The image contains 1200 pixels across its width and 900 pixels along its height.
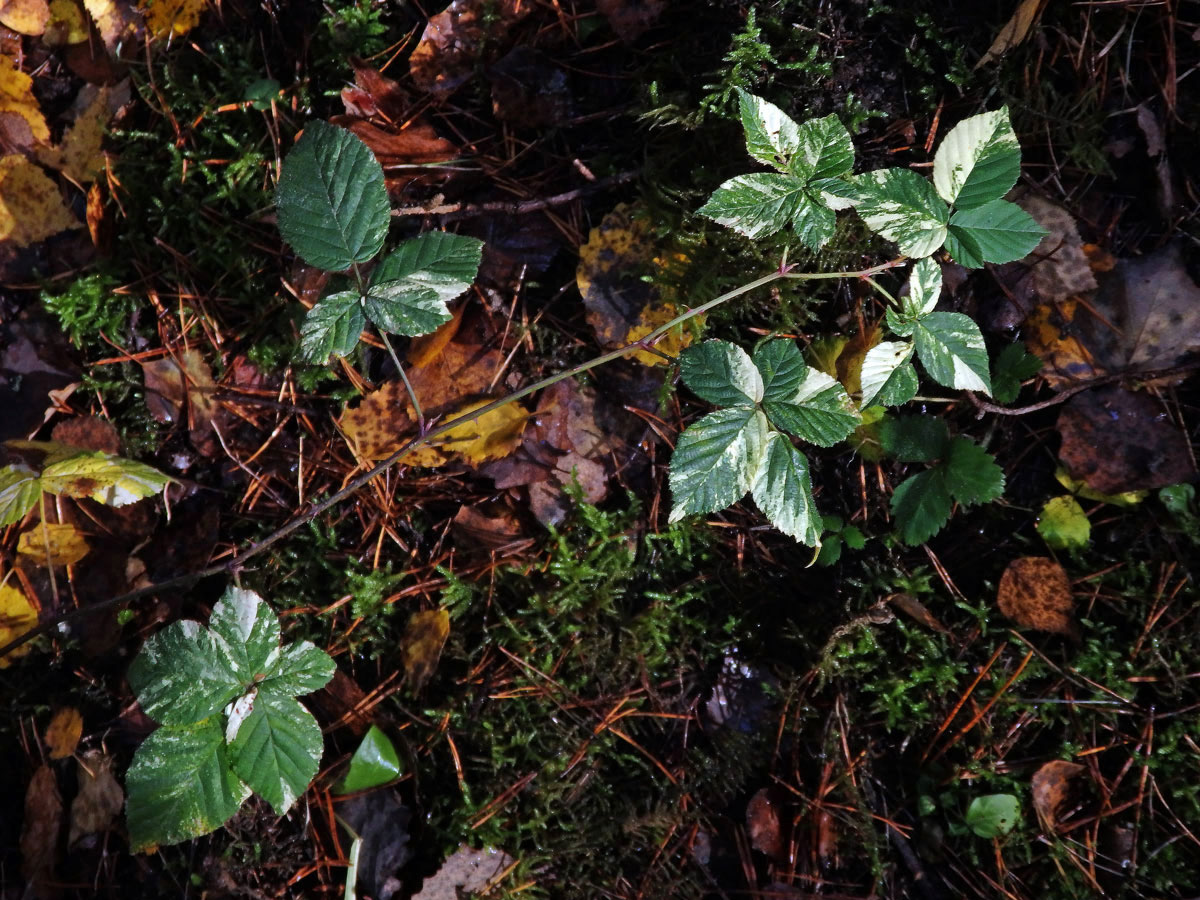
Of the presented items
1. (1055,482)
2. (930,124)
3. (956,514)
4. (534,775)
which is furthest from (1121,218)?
(534,775)

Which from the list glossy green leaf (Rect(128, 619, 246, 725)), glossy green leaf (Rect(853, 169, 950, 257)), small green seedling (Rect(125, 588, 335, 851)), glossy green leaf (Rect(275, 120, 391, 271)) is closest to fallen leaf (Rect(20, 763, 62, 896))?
small green seedling (Rect(125, 588, 335, 851))

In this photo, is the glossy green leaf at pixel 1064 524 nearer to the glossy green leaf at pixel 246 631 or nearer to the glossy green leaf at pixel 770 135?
the glossy green leaf at pixel 770 135

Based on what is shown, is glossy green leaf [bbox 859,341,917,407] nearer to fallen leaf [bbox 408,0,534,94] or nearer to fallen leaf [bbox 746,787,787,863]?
fallen leaf [bbox 746,787,787,863]

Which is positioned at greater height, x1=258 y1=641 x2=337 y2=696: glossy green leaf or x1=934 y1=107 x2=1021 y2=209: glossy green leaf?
x1=934 y1=107 x2=1021 y2=209: glossy green leaf

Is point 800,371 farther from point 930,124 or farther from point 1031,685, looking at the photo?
point 1031,685

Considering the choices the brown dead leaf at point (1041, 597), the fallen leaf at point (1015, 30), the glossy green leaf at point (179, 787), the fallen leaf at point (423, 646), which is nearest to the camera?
the glossy green leaf at point (179, 787)

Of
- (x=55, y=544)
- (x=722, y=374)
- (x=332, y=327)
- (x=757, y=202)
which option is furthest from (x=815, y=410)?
(x=55, y=544)

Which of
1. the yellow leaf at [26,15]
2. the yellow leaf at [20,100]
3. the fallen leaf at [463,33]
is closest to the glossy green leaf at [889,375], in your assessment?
the fallen leaf at [463,33]
